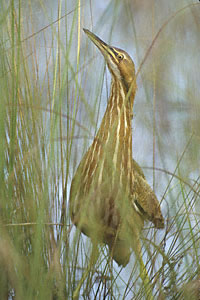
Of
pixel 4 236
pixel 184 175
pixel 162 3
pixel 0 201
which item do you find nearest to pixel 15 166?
pixel 0 201

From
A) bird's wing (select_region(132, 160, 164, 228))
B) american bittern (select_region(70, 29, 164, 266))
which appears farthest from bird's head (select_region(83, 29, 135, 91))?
bird's wing (select_region(132, 160, 164, 228))

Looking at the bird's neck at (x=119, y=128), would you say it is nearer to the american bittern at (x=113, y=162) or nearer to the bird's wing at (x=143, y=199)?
the american bittern at (x=113, y=162)

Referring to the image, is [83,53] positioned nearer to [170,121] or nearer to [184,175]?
[170,121]

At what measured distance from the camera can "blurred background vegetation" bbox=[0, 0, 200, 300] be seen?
91 centimetres

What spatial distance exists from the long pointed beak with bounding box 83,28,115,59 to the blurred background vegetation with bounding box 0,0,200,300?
0.04 m

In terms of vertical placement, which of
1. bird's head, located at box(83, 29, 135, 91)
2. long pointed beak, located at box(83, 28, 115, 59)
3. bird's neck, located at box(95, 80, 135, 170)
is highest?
long pointed beak, located at box(83, 28, 115, 59)

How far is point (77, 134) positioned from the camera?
1078mm

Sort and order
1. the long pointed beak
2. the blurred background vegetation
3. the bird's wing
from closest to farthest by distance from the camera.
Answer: the blurred background vegetation
the long pointed beak
the bird's wing

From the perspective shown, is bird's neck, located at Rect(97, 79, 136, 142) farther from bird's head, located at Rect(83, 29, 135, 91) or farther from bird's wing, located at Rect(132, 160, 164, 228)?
bird's wing, located at Rect(132, 160, 164, 228)

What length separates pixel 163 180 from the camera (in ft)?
4.11

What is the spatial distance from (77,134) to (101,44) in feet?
0.94

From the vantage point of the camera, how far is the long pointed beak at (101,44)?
1186mm

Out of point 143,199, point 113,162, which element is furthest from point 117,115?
point 143,199

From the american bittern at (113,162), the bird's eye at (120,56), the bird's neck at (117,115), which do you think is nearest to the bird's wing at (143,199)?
the american bittern at (113,162)
